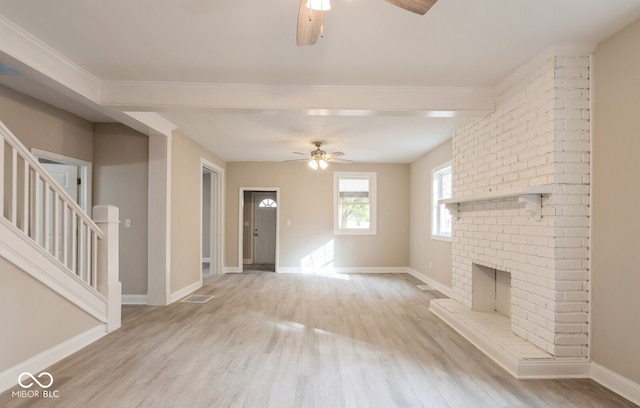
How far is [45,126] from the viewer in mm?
3857

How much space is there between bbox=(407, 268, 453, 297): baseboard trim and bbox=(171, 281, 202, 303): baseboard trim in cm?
421

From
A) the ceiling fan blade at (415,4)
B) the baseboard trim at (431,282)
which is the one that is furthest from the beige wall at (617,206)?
the baseboard trim at (431,282)

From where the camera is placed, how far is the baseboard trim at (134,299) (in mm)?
4622

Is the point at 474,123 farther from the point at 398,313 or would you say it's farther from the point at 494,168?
the point at 398,313

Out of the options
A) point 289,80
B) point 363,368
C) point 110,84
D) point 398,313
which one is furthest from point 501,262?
point 110,84

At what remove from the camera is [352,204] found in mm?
7582

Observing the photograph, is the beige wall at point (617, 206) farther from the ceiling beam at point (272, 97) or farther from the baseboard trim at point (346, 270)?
the baseboard trim at point (346, 270)

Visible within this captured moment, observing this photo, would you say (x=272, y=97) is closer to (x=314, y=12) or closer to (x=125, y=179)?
(x=314, y=12)

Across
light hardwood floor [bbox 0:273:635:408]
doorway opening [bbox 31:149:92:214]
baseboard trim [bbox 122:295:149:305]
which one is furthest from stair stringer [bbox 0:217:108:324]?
doorway opening [bbox 31:149:92:214]

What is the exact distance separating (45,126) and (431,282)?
6.25 m

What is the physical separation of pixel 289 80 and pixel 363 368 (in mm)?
2731

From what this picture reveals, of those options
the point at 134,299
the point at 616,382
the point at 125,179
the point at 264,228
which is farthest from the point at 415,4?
the point at 264,228

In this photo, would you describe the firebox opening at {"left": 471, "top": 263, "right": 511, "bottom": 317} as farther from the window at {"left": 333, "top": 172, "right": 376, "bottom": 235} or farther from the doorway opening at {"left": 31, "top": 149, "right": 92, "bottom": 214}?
the doorway opening at {"left": 31, "top": 149, "right": 92, "bottom": 214}

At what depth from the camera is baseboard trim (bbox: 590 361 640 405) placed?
7.26ft
